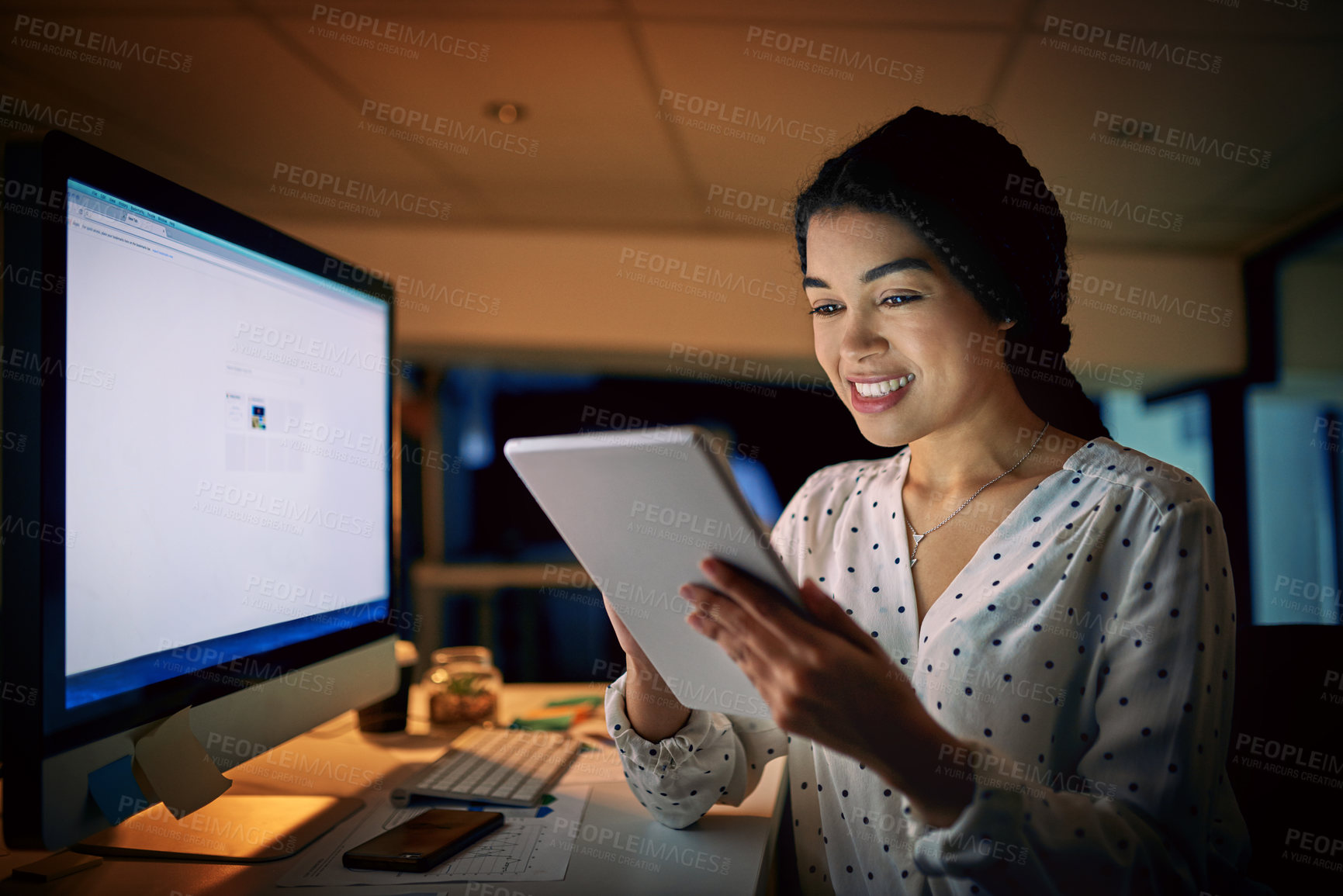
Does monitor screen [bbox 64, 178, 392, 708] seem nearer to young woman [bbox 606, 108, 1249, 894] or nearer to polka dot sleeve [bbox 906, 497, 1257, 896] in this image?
young woman [bbox 606, 108, 1249, 894]

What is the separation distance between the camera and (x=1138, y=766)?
2.47 ft

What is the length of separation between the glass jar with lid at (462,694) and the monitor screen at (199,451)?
32cm

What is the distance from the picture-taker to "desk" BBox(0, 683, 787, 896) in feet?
2.41

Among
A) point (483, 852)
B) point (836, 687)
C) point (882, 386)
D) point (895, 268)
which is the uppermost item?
point (895, 268)

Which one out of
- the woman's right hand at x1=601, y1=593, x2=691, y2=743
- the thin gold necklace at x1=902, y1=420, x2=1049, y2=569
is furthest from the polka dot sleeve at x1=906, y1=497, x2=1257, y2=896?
the woman's right hand at x1=601, y1=593, x2=691, y2=743

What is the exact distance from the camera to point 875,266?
3.16ft

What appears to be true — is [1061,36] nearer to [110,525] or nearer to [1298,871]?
[1298,871]

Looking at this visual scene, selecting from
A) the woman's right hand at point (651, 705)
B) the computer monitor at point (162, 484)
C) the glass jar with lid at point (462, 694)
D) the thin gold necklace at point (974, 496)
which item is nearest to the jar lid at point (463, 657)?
the glass jar with lid at point (462, 694)

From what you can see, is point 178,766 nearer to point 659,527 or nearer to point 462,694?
point 659,527

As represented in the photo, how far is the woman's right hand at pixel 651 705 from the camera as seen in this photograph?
37.2 inches

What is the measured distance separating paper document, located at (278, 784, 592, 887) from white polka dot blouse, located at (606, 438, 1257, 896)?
0.39 ft

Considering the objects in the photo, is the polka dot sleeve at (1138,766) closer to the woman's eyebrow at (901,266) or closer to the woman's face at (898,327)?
the woman's face at (898,327)

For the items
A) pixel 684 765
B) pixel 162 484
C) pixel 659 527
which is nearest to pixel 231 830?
pixel 162 484

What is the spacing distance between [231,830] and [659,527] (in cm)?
65
